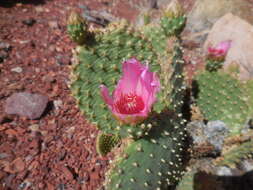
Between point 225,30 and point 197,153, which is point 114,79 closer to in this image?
point 197,153

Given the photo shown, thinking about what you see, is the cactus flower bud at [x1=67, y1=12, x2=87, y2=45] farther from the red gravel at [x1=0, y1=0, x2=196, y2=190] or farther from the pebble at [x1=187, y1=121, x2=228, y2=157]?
the pebble at [x1=187, y1=121, x2=228, y2=157]

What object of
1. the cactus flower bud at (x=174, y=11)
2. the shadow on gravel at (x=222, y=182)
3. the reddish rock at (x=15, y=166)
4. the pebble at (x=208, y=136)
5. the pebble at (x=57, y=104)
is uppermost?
the cactus flower bud at (x=174, y=11)

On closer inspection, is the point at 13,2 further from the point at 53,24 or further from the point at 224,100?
the point at 224,100

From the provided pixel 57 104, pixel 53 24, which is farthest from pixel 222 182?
pixel 53 24

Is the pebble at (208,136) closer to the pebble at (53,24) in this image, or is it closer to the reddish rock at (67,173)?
the reddish rock at (67,173)

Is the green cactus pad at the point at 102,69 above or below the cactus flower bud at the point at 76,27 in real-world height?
below

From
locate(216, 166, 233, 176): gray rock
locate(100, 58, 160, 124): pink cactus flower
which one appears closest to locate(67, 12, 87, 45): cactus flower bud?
locate(100, 58, 160, 124): pink cactus flower

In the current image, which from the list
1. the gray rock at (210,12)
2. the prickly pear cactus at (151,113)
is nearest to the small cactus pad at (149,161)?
the prickly pear cactus at (151,113)
